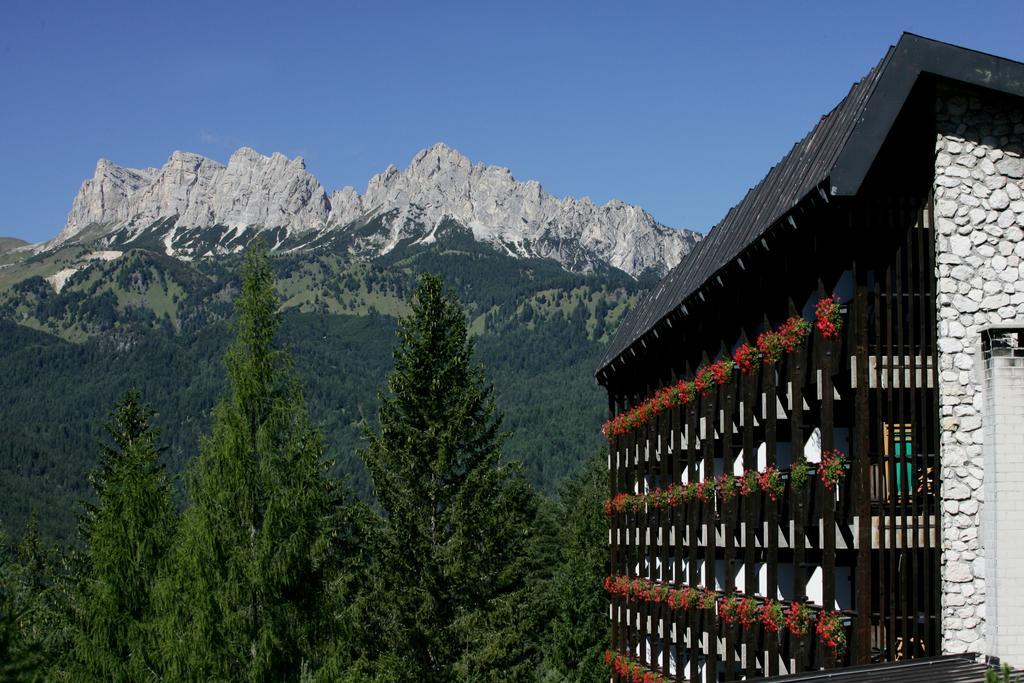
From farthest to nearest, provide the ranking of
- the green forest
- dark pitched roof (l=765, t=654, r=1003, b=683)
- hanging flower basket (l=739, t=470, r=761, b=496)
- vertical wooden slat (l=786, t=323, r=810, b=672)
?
the green forest
hanging flower basket (l=739, t=470, r=761, b=496)
vertical wooden slat (l=786, t=323, r=810, b=672)
dark pitched roof (l=765, t=654, r=1003, b=683)

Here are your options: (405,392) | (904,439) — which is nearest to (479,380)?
(405,392)

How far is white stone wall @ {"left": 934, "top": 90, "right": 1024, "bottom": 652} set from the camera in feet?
84.2

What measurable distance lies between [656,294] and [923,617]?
26275 mm

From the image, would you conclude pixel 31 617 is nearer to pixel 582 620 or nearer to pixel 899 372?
pixel 582 620

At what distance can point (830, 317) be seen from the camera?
90.1 feet

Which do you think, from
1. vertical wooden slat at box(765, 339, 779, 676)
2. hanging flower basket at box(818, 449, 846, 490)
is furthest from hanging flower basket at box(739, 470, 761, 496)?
hanging flower basket at box(818, 449, 846, 490)

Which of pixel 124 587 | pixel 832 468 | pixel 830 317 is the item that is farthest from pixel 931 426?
pixel 124 587

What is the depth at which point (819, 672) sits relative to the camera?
77.1 ft

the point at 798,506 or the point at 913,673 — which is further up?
the point at 798,506

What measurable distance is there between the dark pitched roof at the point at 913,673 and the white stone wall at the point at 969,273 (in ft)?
6.44

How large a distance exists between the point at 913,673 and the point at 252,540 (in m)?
21.1

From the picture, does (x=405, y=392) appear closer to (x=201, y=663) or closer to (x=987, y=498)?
(x=201, y=663)

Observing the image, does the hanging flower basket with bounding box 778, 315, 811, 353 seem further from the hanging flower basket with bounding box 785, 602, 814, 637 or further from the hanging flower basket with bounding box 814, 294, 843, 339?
the hanging flower basket with bounding box 785, 602, 814, 637

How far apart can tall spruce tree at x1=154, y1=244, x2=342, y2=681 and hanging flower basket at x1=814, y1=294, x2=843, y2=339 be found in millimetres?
16997
